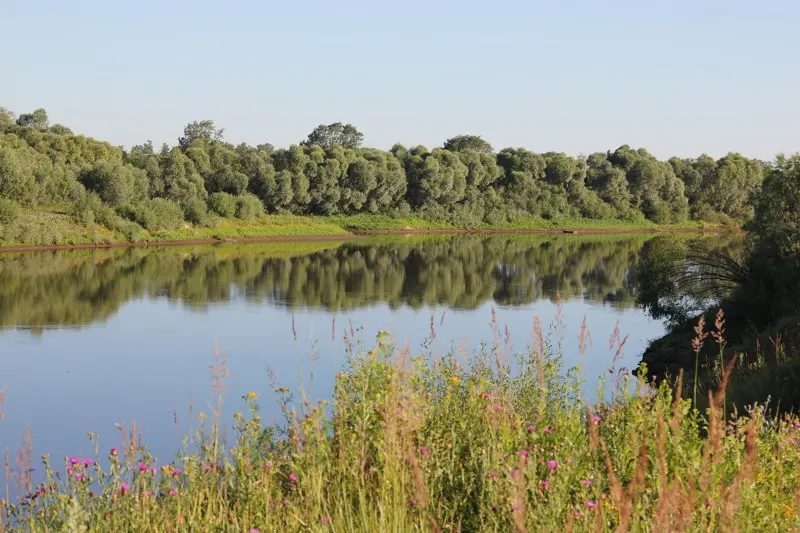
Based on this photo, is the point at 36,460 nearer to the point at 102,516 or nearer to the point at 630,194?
the point at 102,516

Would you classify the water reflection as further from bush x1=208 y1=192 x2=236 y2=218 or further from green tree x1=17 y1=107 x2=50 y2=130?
green tree x1=17 y1=107 x2=50 y2=130

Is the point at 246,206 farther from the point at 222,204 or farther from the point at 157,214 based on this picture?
the point at 157,214

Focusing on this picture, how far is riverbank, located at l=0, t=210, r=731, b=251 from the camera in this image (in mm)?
45969

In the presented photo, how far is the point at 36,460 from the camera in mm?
11711

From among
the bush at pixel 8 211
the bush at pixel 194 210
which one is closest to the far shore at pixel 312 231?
the bush at pixel 194 210

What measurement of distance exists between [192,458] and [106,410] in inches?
413

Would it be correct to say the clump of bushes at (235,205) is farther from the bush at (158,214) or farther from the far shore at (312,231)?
the bush at (158,214)

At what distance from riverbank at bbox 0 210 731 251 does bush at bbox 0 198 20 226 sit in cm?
42

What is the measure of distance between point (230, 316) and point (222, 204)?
32538 mm

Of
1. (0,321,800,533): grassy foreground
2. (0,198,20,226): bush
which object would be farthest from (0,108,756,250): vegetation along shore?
(0,321,800,533): grassy foreground

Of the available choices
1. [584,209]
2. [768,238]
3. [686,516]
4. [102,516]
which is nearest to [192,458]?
[102,516]

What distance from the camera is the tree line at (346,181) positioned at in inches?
1988

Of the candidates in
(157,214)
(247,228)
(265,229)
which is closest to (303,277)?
(157,214)

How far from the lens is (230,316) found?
2598 cm
